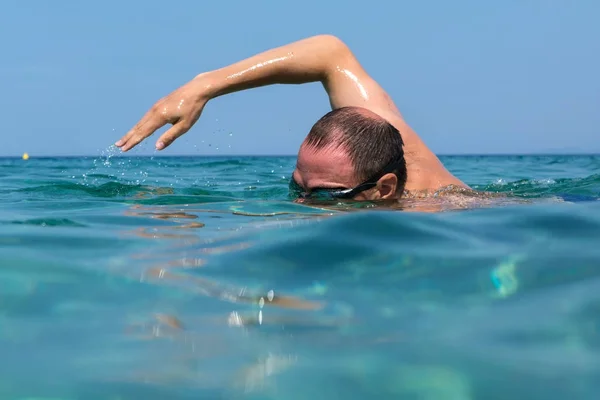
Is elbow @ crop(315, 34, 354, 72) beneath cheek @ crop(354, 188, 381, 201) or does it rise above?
above

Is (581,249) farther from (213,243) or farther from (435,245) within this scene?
(213,243)

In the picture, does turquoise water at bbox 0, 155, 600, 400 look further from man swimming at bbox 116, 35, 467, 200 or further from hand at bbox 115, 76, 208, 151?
hand at bbox 115, 76, 208, 151

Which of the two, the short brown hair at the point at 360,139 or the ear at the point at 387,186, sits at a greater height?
the short brown hair at the point at 360,139

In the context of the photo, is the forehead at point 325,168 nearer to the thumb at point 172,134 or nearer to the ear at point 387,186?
the ear at point 387,186

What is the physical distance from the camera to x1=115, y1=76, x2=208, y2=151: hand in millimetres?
4094

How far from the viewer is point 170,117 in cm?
413

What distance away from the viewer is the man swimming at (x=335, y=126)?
12.7 ft

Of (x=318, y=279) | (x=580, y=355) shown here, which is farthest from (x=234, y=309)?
(x=580, y=355)

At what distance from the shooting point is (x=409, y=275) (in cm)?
211

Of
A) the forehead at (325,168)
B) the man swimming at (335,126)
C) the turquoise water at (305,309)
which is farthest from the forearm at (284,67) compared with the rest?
the turquoise water at (305,309)

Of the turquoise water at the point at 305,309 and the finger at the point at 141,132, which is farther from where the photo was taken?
the finger at the point at 141,132

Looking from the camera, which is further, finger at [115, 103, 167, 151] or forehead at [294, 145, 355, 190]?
finger at [115, 103, 167, 151]

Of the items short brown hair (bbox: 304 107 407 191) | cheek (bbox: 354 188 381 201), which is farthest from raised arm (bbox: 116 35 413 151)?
cheek (bbox: 354 188 381 201)

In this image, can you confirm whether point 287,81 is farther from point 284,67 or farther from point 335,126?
point 335,126
